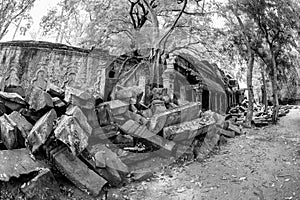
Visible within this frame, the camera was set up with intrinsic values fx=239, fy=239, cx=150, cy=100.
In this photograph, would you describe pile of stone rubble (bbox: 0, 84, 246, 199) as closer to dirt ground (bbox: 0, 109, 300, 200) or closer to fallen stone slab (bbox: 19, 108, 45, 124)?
fallen stone slab (bbox: 19, 108, 45, 124)

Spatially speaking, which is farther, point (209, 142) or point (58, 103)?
point (209, 142)

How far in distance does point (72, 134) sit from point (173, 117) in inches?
106

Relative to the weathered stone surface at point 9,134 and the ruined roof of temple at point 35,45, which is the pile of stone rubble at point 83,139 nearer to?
the weathered stone surface at point 9,134

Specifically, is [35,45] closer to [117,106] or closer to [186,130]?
[117,106]

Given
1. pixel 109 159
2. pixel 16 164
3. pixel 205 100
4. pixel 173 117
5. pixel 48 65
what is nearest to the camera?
pixel 16 164

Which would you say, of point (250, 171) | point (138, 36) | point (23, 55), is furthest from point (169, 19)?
point (250, 171)

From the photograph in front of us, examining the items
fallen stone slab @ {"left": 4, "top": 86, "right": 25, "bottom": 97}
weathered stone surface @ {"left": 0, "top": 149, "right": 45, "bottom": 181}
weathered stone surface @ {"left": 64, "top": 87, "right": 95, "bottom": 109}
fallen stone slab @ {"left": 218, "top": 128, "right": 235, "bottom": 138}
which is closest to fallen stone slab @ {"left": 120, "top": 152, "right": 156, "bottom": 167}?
weathered stone surface @ {"left": 64, "top": 87, "right": 95, "bottom": 109}

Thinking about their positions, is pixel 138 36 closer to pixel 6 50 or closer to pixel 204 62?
pixel 204 62

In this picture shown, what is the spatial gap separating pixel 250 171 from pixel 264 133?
4.14m

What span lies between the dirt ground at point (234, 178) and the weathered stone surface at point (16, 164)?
5.18 ft

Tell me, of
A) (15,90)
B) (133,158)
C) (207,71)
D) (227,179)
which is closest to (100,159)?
(133,158)

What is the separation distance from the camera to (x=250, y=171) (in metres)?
Result: 5.24

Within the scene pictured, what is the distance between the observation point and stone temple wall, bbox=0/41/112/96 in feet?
39.3

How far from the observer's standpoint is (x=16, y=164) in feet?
12.7
